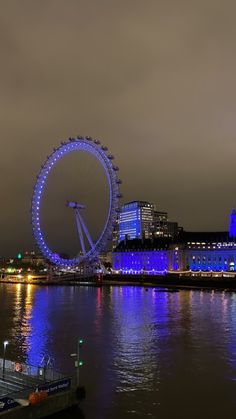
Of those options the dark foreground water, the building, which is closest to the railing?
the dark foreground water

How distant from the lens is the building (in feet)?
509

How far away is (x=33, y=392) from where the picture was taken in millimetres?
18422

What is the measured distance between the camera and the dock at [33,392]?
1756 centimetres

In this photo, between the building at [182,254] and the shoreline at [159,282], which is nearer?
the shoreline at [159,282]

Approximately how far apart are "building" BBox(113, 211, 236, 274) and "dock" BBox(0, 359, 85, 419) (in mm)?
133831

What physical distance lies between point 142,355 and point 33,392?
13177 millimetres

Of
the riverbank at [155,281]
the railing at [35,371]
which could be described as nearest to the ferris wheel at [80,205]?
the riverbank at [155,281]

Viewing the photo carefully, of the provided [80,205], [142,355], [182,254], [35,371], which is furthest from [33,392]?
[182,254]

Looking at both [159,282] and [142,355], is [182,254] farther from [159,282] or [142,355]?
[142,355]

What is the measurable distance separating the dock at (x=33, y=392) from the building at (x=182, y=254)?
134 m

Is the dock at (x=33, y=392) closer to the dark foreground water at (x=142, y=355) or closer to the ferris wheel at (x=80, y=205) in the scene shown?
the dark foreground water at (x=142, y=355)

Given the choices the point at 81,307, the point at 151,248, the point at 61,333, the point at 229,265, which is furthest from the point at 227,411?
the point at 151,248

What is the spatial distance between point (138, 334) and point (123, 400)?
707 inches

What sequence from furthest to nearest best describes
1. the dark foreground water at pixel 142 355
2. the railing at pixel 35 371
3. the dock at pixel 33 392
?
the dark foreground water at pixel 142 355 → the railing at pixel 35 371 → the dock at pixel 33 392
